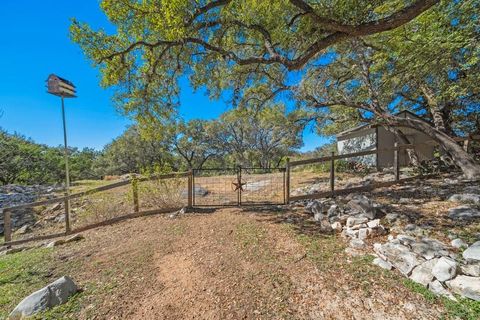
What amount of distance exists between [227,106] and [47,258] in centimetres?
642

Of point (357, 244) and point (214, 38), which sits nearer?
point (357, 244)

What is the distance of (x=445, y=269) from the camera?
7.42ft

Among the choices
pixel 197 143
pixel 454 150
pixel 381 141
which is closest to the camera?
pixel 454 150

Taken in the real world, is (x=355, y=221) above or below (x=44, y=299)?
above

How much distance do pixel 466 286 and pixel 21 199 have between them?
53.5 feet

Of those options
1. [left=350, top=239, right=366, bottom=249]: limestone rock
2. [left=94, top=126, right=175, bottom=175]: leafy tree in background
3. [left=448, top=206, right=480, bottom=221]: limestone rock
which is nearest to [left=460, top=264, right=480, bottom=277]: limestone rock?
[left=350, top=239, right=366, bottom=249]: limestone rock

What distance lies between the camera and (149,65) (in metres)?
5.52

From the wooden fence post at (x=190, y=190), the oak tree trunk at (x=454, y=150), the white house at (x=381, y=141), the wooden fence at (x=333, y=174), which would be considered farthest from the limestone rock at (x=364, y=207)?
the white house at (x=381, y=141)

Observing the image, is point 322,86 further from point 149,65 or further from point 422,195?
point 149,65

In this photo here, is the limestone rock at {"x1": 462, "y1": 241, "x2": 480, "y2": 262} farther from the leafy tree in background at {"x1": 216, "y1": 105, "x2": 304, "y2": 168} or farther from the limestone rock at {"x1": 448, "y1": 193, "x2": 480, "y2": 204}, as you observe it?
the leafy tree in background at {"x1": 216, "y1": 105, "x2": 304, "y2": 168}

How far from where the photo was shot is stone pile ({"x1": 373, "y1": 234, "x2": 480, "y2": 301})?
2.14 m

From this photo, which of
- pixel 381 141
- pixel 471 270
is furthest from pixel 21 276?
pixel 381 141

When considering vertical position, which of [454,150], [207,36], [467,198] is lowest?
[467,198]

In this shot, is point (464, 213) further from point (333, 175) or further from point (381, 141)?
point (381, 141)
